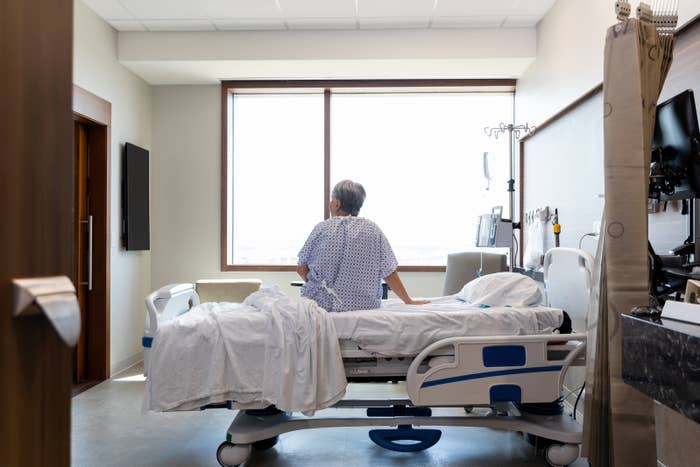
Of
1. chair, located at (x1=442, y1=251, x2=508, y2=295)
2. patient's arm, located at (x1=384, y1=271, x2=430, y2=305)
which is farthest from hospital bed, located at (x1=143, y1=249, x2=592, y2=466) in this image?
chair, located at (x1=442, y1=251, x2=508, y2=295)

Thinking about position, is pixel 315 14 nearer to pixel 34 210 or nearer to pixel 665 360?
pixel 665 360

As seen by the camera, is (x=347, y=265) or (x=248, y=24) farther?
(x=248, y=24)

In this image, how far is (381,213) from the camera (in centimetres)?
564

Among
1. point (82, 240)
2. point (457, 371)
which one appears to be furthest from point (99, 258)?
point (457, 371)

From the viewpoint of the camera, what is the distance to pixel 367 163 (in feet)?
18.6

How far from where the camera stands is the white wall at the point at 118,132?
171 inches

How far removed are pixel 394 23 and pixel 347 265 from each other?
269cm

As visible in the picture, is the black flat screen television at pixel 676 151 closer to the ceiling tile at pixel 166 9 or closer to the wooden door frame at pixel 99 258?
the ceiling tile at pixel 166 9

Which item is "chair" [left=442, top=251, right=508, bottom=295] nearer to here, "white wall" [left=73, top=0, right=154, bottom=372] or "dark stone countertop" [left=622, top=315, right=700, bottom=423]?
"dark stone countertop" [left=622, top=315, right=700, bottom=423]

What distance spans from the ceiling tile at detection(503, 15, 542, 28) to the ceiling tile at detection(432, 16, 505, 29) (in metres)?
0.06

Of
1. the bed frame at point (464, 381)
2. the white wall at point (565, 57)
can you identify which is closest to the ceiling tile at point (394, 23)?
the white wall at point (565, 57)

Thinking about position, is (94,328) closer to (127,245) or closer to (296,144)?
(127,245)

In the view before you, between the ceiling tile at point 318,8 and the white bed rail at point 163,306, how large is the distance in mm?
2493

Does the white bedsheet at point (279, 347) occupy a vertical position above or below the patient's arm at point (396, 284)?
below
